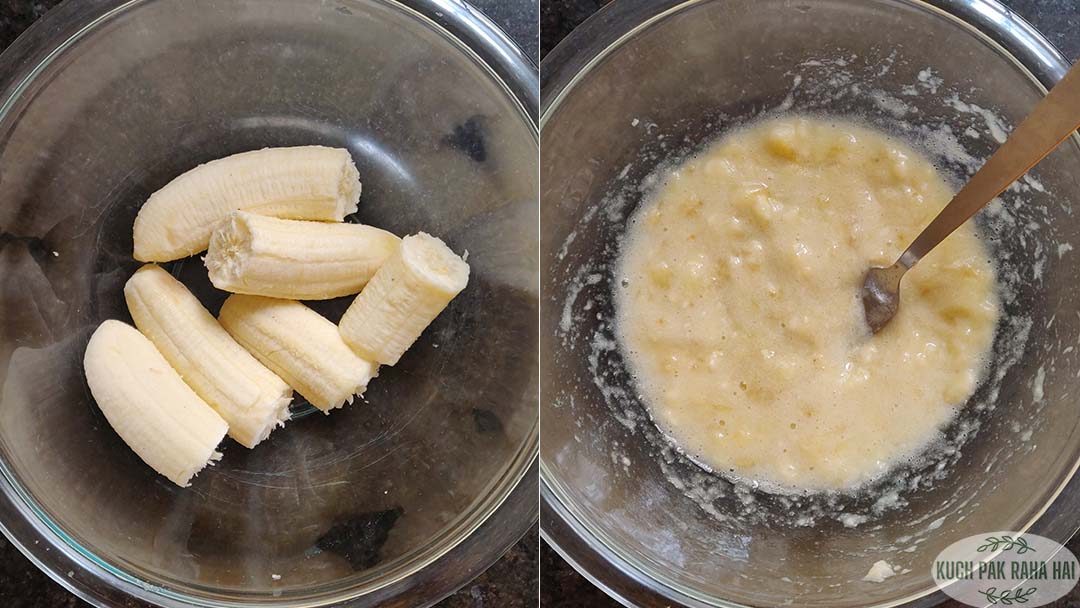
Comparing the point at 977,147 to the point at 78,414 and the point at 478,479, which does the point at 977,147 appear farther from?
the point at 78,414

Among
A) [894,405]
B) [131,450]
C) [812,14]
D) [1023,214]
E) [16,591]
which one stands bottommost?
[16,591]

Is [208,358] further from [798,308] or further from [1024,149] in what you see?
[1024,149]

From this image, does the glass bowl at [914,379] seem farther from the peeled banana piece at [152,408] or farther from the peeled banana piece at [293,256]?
the peeled banana piece at [152,408]

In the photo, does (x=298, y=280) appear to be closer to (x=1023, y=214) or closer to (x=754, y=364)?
(x=754, y=364)

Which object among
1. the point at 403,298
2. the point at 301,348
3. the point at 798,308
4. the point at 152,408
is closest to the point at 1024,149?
the point at 798,308

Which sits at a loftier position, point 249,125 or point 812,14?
point 812,14

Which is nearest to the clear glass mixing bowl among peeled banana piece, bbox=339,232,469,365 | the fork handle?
peeled banana piece, bbox=339,232,469,365

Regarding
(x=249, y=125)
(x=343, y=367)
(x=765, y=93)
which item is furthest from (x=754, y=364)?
(x=249, y=125)
